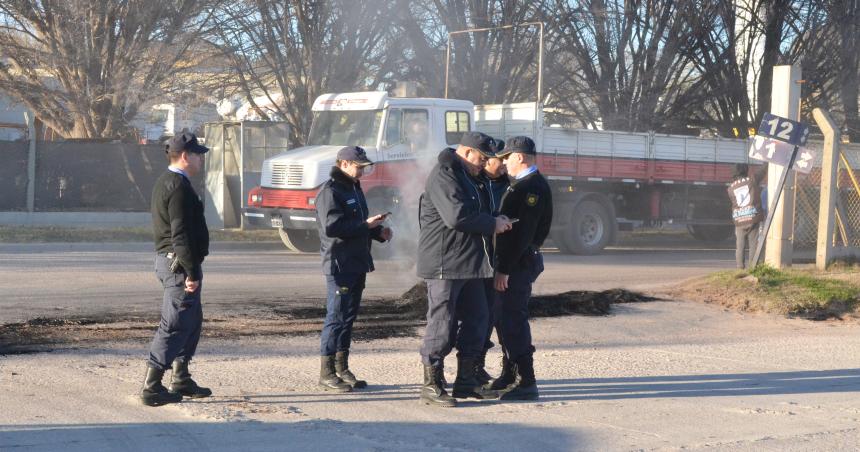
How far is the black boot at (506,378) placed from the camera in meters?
6.94

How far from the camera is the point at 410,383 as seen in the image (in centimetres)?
723

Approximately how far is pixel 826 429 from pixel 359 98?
12640 millimetres

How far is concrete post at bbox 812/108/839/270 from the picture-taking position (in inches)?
552

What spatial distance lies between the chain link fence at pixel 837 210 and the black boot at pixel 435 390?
32.4 feet

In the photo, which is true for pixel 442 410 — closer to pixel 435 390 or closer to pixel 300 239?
pixel 435 390

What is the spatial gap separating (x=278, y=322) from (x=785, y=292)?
238 inches

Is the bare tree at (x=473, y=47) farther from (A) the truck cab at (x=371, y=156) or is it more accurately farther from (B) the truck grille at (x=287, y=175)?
(B) the truck grille at (x=287, y=175)

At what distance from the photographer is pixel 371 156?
17.1m

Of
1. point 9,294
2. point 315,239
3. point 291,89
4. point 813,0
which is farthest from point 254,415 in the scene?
point 813,0

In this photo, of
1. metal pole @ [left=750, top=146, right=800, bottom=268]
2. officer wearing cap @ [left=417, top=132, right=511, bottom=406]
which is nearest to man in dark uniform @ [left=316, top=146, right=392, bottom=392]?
officer wearing cap @ [left=417, top=132, right=511, bottom=406]

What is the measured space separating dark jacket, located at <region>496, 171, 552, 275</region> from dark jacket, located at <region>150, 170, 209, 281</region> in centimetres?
196

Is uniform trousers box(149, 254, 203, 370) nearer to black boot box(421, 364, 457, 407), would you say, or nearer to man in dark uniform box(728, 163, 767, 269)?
black boot box(421, 364, 457, 407)

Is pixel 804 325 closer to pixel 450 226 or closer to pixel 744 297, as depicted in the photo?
pixel 744 297

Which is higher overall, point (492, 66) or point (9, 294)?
point (492, 66)
